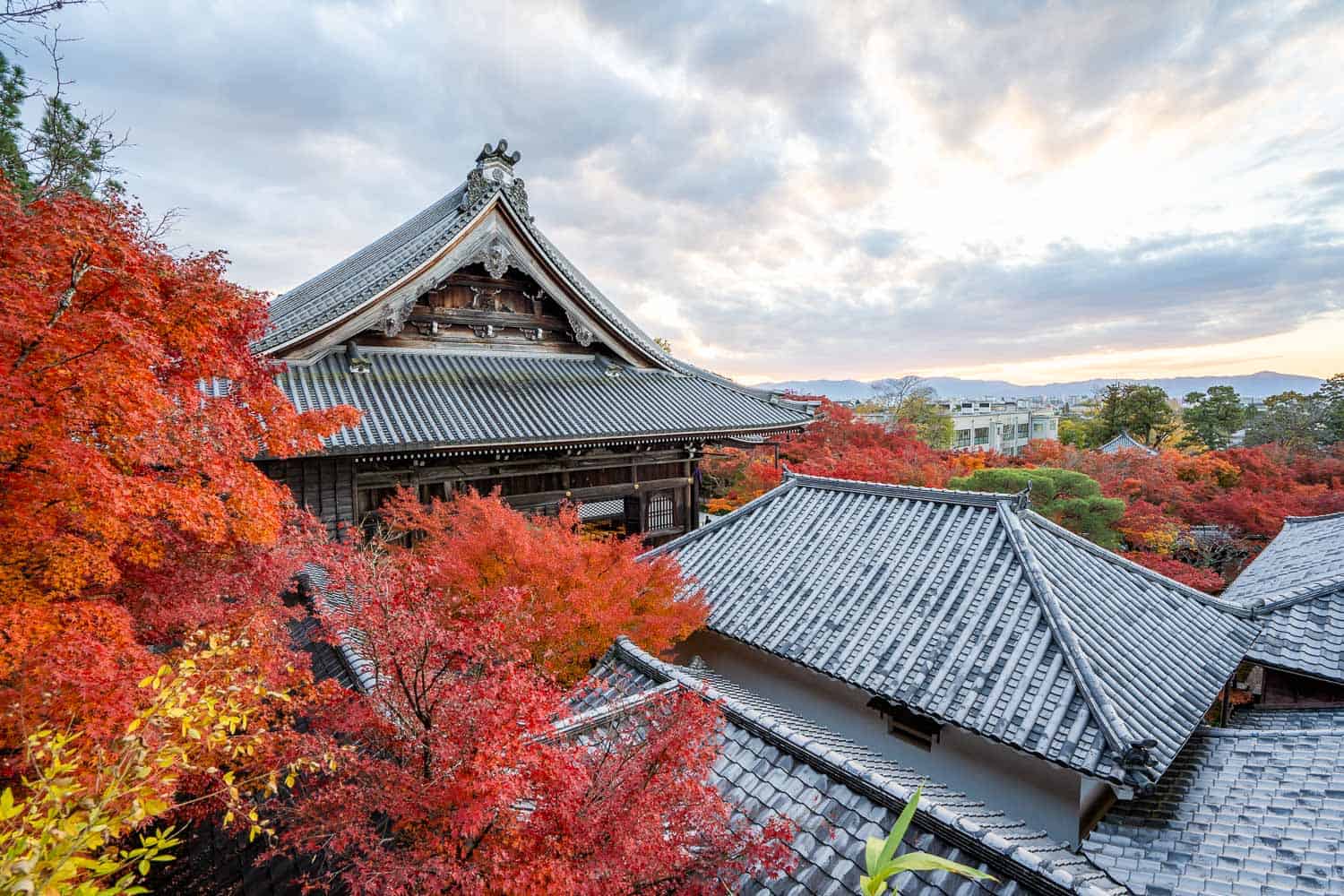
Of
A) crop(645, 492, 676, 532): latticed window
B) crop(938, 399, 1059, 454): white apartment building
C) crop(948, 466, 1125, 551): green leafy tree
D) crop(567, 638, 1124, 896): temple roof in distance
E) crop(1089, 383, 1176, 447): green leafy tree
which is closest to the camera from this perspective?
crop(567, 638, 1124, 896): temple roof in distance

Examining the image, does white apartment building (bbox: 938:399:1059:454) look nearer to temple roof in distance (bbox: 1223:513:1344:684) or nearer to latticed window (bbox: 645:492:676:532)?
temple roof in distance (bbox: 1223:513:1344:684)

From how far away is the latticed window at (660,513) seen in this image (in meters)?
14.0

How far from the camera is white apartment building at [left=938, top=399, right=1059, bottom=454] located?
59531mm

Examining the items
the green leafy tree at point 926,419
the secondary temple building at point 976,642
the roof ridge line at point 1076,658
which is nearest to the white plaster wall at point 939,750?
the secondary temple building at point 976,642

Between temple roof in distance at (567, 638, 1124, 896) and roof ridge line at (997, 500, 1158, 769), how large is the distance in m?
1.05

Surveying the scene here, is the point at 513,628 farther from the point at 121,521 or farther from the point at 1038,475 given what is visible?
the point at 1038,475

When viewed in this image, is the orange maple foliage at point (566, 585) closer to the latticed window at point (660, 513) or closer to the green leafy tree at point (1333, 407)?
the latticed window at point (660, 513)

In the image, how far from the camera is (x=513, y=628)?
403 cm

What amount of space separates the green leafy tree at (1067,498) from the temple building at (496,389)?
7232 mm

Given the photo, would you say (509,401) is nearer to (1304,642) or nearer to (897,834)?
(897,834)

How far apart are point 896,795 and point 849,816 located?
37 cm

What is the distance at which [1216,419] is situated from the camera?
38.5 meters

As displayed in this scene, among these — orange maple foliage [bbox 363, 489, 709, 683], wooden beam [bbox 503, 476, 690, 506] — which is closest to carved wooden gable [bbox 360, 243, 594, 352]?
wooden beam [bbox 503, 476, 690, 506]

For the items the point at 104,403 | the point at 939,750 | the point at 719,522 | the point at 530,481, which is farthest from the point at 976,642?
the point at 530,481
